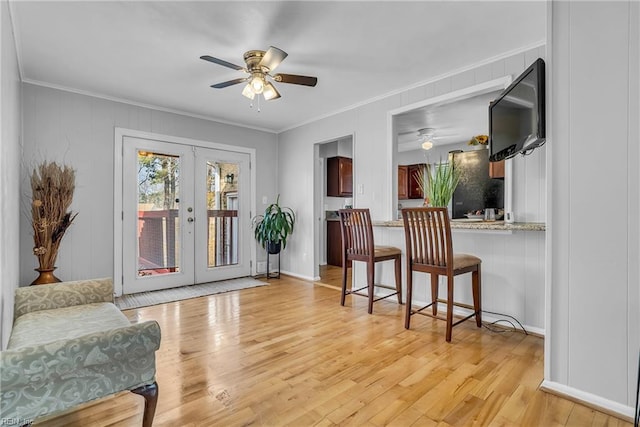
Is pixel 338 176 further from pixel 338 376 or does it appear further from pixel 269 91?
pixel 338 376

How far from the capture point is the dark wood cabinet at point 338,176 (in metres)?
6.04

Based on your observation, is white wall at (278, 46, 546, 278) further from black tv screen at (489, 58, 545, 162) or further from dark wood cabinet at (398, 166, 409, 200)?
dark wood cabinet at (398, 166, 409, 200)

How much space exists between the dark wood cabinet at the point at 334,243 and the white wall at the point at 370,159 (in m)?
1.18

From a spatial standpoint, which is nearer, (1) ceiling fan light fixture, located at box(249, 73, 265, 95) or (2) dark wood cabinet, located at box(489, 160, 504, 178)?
(1) ceiling fan light fixture, located at box(249, 73, 265, 95)

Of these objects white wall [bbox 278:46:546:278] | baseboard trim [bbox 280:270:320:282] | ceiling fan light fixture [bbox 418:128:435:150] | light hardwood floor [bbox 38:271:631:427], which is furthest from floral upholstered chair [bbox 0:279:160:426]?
ceiling fan light fixture [bbox 418:128:435:150]

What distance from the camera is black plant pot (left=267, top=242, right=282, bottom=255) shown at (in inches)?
195

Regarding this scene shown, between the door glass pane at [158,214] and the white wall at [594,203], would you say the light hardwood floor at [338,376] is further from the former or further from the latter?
the door glass pane at [158,214]

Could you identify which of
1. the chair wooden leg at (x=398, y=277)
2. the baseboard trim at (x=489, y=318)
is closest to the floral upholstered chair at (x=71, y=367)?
the chair wooden leg at (x=398, y=277)

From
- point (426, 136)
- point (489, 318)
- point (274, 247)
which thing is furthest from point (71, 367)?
point (426, 136)

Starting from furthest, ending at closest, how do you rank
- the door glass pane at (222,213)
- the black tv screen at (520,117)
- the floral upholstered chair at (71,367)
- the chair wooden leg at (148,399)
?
the door glass pane at (222,213), the black tv screen at (520,117), the chair wooden leg at (148,399), the floral upholstered chair at (71,367)

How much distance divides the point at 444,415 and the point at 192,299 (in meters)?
3.04

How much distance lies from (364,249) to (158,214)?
2738 millimetres

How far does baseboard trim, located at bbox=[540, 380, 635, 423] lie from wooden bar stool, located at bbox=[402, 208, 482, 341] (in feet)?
2.44

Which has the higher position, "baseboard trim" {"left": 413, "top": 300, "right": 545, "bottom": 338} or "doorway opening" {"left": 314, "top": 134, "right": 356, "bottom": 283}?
"doorway opening" {"left": 314, "top": 134, "right": 356, "bottom": 283}
